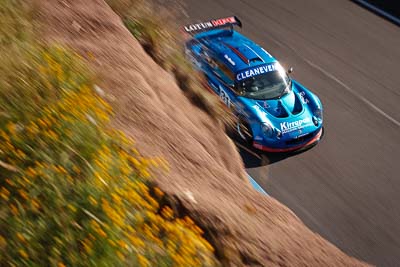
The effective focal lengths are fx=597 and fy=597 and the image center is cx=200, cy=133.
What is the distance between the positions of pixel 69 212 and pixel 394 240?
7.32 m

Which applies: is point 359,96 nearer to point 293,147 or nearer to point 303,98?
point 303,98

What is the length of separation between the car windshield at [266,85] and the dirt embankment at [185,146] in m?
4.57

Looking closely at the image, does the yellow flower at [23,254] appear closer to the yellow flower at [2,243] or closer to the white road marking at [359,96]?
the yellow flower at [2,243]

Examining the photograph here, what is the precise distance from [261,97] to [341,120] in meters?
2.12

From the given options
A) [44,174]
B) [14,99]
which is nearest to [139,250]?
[44,174]

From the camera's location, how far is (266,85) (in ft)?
38.2

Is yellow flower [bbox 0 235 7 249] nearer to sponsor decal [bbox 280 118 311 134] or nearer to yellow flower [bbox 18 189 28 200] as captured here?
yellow flower [bbox 18 189 28 200]

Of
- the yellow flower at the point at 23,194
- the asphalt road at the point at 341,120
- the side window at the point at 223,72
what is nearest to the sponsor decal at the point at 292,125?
the asphalt road at the point at 341,120

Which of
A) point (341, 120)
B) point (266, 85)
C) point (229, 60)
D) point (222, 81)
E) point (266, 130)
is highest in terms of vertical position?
point (229, 60)

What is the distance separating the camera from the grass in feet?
12.3

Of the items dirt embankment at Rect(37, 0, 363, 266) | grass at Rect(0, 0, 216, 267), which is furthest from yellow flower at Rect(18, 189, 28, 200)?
dirt embankment at Rect(37, 0, 363, 266)

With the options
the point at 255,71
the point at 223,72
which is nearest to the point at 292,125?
the point at 255,71

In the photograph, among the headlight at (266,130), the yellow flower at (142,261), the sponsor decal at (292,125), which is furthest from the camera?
the sponsor decal at (292,125)

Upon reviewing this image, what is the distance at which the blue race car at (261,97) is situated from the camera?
1105 cm
